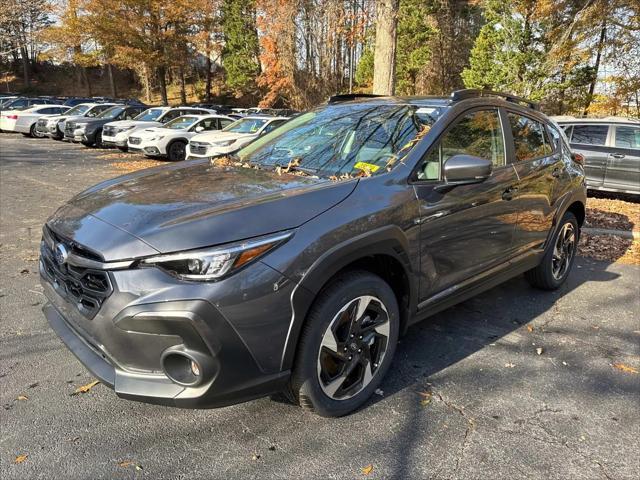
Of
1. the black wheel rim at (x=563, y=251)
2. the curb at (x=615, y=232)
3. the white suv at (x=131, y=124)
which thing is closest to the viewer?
the black wheel rim at (x=563, y=251)

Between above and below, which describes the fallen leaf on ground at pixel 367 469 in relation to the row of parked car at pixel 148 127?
below

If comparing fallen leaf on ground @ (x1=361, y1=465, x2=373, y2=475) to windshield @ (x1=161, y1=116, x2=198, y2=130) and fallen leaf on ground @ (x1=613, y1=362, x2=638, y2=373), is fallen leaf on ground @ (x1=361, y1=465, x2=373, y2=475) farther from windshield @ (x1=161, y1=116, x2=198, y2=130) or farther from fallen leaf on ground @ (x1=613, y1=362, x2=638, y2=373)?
windshield @ (x1=161, y1=116, x2=198, y2=130)

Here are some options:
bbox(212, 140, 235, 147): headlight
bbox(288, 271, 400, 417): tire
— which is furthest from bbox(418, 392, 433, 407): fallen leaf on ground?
bbox(212, 140, 235, 147): headlight

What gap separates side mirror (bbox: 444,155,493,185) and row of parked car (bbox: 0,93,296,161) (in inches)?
295

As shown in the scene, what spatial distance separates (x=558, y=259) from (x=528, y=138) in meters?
1.34

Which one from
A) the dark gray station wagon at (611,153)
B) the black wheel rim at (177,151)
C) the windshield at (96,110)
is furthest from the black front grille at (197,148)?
the windshield at (96,110)

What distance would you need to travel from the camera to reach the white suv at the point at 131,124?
16312 millimetres

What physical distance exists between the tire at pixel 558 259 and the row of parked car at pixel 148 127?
22.2 feet

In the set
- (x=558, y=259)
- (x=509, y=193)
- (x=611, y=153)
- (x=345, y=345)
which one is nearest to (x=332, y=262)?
(x=345, y=345)

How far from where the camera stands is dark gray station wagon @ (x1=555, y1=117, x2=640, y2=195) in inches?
396

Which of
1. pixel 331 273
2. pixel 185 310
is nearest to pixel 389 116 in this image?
pixel 331 273

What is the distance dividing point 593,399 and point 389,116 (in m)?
2.27

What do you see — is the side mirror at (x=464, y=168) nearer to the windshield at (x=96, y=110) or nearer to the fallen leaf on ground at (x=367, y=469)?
the fallen leaf on ground at (x=367, y=469)

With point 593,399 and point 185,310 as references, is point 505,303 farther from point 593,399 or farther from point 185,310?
point 185,310
